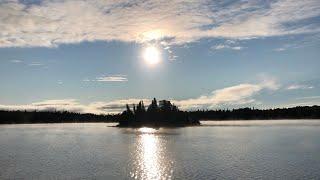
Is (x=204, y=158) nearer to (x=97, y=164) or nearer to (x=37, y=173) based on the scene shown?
(x=97, y=164)

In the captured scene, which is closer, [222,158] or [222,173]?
[222,173]

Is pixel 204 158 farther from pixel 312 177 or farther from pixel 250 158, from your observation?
pixel 312 177

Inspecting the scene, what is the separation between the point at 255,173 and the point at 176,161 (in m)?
Result: 22.7

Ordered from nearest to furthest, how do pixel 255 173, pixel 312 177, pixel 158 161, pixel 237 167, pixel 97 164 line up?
pixel 312 177 < pixel 255 173 < pixel 237 167 < pixel 97 164 < pixel 158 161

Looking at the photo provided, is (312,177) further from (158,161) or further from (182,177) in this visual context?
(158,161)

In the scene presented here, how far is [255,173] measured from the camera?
2753 inches

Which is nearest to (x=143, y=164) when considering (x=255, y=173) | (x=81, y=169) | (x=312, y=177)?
(x=81, y=169)

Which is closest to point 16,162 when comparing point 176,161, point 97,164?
point 97,164

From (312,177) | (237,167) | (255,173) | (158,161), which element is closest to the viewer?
(312,177)

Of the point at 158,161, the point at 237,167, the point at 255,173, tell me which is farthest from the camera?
the point at 158,161

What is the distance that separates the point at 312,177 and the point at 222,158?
30051 mm

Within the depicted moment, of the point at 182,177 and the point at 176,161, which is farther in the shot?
the point at 176,161

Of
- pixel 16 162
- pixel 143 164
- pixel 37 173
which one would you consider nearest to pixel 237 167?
pixel 143 164

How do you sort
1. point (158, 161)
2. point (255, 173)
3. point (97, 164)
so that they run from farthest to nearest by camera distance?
1. point (158, 161)
2. point (97, 164)
3. point (255, 173)
